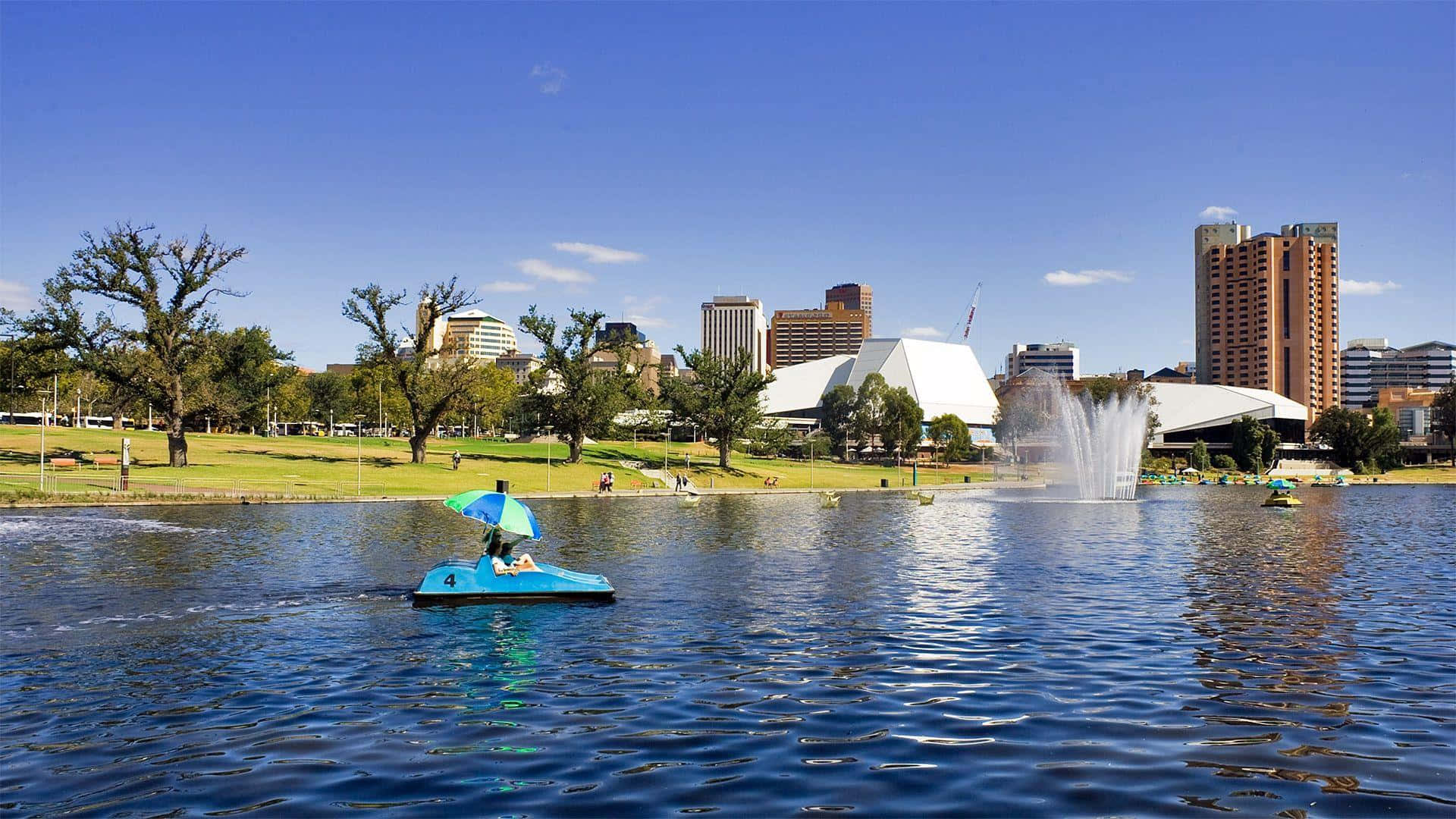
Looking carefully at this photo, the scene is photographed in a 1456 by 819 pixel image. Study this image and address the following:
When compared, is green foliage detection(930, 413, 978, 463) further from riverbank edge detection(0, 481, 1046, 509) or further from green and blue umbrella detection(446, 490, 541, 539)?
green and blue umbrella detection(446, 490, 541, 539)

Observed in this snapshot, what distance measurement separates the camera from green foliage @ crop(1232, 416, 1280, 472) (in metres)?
183

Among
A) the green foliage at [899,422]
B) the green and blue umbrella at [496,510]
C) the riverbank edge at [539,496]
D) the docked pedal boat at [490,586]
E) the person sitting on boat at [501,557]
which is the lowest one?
the riverbank edge at [539,496]

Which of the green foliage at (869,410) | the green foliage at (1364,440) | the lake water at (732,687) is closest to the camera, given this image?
the lake water at (732,687)

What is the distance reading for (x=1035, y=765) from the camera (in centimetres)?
1396

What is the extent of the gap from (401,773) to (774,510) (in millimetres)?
60508

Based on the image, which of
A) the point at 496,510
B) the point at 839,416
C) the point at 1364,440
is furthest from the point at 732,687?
the point at 1364,440

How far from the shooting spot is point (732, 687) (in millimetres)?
18672

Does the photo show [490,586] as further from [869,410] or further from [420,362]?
[869,410]

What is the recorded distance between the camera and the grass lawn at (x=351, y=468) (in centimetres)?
7662

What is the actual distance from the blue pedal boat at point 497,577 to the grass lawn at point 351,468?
49.9 m

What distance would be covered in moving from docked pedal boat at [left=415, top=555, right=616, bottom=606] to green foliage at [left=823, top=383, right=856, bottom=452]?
528ft

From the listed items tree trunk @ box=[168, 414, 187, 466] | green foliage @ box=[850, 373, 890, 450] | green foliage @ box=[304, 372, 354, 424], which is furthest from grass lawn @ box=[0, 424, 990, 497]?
green foliage @ box=[304, 372, 354, 424]

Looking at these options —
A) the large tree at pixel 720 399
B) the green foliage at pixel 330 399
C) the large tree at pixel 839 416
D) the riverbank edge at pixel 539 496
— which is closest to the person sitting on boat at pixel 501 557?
the riverbank edge at pixel 539 496

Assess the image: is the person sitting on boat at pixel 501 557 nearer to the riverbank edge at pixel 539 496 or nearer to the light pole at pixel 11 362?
the riverbank edge at pixel 539 496
